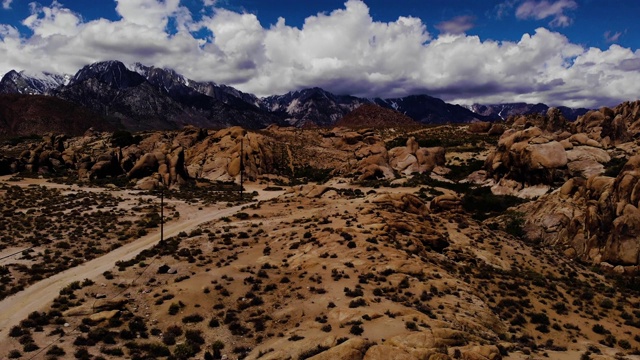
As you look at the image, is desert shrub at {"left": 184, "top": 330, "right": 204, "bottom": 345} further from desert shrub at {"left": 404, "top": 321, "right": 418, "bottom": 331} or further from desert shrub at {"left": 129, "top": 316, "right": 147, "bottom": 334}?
desert shrub at {"left": 404, "top": 321, "right": 418, "bottom": 331}

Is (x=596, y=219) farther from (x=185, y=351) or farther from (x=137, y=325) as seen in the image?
A: (x=137, y=325)

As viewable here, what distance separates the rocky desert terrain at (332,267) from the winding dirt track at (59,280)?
222 mm

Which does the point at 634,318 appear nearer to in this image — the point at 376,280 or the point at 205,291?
the point at 376,280

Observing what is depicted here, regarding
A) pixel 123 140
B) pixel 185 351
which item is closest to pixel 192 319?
pixel 185 351

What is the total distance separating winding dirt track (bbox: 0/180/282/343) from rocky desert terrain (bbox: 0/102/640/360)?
0.73 ft

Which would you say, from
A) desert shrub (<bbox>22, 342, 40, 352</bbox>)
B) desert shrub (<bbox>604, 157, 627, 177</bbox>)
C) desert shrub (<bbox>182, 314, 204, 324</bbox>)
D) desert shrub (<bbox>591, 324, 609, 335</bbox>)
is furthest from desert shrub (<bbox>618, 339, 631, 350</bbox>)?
desert shrub (<bbox>604, 157, 627, 177</bbox>)

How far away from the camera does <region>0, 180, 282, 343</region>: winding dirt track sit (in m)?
25.8

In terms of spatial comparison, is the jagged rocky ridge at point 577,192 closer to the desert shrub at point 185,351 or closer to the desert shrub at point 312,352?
the desert shrub at point 312,352

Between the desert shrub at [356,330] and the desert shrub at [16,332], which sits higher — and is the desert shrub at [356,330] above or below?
above

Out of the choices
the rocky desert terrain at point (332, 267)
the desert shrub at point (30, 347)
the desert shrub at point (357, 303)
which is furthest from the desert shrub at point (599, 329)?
the desert shrub at point (30, 347)

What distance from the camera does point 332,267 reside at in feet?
104

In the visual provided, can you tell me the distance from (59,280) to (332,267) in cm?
2030

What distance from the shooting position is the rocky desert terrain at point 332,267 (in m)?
22.5

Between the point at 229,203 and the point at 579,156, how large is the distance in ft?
200
